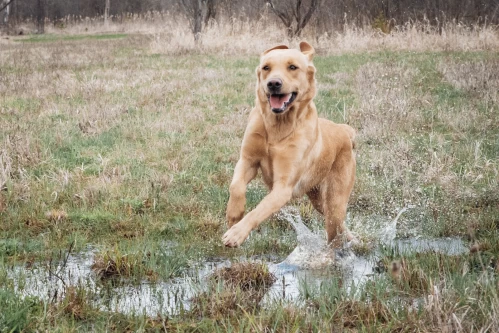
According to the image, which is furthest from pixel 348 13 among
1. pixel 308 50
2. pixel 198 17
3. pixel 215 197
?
pixel 308 50

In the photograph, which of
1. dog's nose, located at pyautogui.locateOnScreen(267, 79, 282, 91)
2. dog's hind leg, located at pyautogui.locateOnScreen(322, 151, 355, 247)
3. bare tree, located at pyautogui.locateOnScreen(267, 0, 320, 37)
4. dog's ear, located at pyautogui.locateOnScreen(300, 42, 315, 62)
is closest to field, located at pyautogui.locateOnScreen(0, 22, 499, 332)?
dog's hind leg, located at pyautogui.locateOnScreen(322, 151, 355, 247)

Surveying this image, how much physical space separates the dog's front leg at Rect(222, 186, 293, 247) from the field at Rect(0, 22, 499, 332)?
28 centimetres

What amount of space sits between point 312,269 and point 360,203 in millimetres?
1614

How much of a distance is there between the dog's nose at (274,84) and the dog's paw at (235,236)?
0.88 m

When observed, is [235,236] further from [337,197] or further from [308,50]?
[308,50]

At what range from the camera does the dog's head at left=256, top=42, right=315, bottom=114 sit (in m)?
3.77

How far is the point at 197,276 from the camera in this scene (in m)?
3.67

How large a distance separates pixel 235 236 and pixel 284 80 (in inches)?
40.9

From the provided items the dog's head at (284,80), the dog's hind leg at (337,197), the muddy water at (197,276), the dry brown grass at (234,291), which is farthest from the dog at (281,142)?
the muddy water at (197,276)

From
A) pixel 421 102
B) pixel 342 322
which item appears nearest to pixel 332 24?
pixel 421 102

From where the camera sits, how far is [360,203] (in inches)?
216

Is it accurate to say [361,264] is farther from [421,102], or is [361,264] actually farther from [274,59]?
[421,102]

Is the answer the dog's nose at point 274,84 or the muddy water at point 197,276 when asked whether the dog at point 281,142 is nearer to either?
the dog's nose at point 274,84

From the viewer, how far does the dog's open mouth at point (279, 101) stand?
3.75 metres
